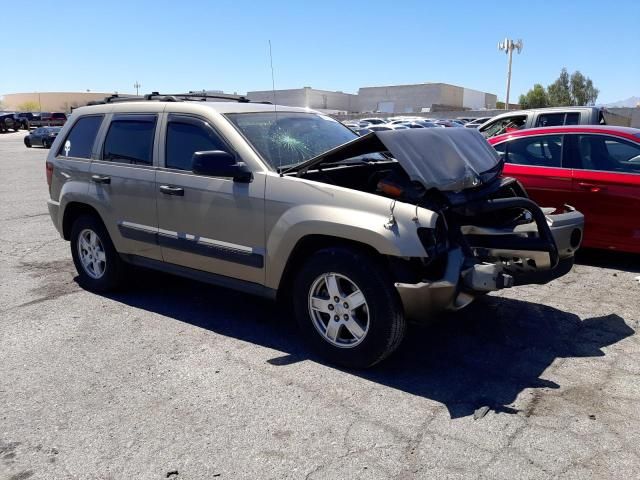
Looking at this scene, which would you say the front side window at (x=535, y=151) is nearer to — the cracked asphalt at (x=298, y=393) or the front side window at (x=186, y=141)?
the cracked asphalt at (x=298, y=393)

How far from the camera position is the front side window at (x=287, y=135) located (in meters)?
4.61

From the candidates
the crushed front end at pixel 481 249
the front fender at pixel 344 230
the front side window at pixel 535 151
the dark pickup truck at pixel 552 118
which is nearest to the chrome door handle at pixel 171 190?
the front fender at pixel 344 230

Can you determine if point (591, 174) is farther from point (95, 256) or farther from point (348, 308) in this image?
point (95, 256)

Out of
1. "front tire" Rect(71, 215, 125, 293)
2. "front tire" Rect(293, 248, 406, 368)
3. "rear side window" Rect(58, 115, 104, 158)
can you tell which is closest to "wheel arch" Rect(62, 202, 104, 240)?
"front tire" Rect(71, 215, 125, 293)

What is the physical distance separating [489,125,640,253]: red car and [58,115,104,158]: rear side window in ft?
15.4

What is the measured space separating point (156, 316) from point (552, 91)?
96.9 m

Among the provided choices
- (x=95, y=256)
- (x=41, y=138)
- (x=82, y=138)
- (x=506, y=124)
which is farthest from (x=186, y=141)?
(x=41, y=138)

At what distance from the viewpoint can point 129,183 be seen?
5234 millimetres

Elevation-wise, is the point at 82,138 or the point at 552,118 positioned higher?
the point at 552,118

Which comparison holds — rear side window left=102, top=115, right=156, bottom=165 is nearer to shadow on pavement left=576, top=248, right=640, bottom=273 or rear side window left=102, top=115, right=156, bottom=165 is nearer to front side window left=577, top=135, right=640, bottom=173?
front side window left=577, top=135, right=640, bottom=173

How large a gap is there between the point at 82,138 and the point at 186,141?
1.60m

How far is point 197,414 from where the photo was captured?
11.5 ft

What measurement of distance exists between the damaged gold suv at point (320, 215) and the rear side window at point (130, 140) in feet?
0.05

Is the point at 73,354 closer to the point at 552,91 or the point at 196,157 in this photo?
the point at 196,157
